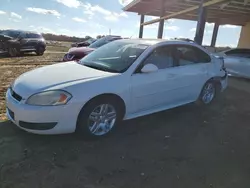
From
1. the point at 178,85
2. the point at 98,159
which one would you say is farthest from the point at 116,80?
the point at 178,85

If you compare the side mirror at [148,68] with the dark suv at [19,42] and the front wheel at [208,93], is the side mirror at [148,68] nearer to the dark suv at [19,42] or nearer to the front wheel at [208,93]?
the front wheel at [208,93]

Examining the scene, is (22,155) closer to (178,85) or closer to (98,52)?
(98,52)

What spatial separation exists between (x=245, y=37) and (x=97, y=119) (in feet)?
70.6

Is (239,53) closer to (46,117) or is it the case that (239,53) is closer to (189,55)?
(189,55)

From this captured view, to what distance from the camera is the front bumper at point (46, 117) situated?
125 inches

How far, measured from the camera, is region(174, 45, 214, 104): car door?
473cm

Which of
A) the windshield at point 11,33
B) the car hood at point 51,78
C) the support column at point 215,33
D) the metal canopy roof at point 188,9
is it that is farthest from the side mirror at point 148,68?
the support column at point 215,33

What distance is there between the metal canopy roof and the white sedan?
381 inches

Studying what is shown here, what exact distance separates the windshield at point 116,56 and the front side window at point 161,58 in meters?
0.20

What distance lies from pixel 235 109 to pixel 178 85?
1961 millimetres

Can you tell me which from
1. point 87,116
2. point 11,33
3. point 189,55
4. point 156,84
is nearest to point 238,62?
point 189,55

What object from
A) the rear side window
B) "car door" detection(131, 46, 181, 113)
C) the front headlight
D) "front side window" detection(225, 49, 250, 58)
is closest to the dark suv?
"front side window" detection(225, 49, 250, 58)

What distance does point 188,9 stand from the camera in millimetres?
13406

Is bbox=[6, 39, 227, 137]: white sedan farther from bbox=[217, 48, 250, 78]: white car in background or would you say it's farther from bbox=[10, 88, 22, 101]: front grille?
bbox=[217, 48, 250, 78]: white car in background
